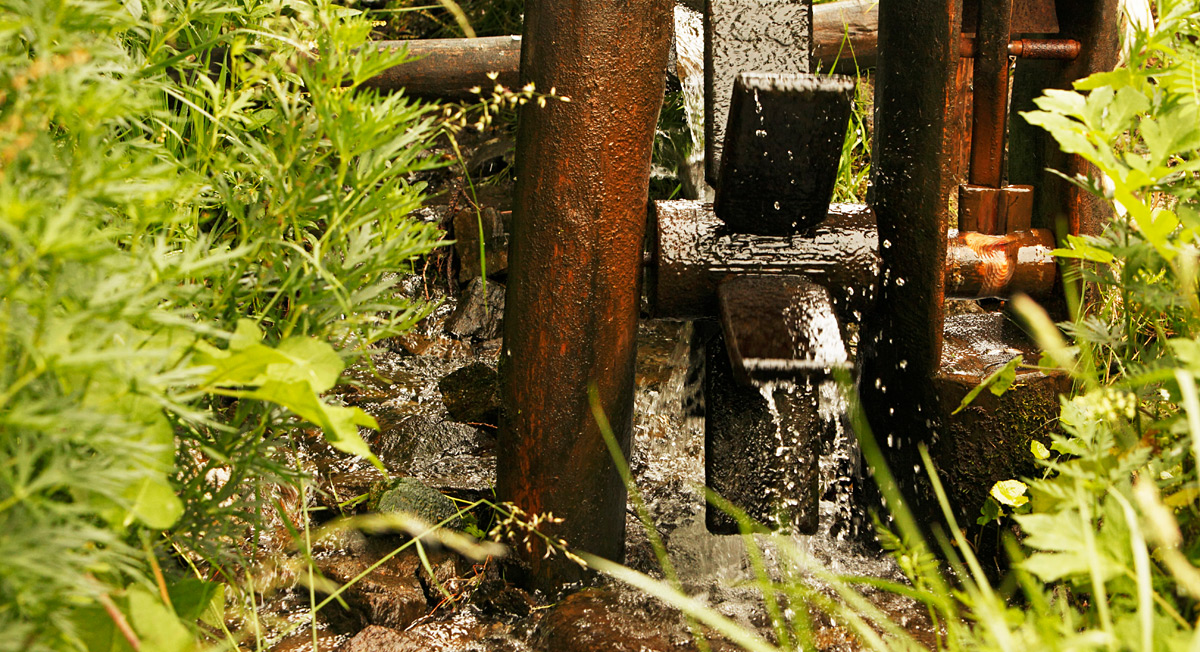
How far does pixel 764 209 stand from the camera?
2049 mm

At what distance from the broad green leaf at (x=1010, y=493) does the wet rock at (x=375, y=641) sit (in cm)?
148

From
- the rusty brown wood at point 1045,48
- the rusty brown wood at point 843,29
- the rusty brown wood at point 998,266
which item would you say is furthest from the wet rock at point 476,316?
the rusty brown wood at point 1045,48

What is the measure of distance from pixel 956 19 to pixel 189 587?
2063mm

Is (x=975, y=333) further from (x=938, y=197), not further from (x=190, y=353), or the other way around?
(x=190, y=353)

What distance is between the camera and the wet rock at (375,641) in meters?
1.84

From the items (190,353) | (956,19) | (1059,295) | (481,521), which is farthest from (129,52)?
(1059,295)

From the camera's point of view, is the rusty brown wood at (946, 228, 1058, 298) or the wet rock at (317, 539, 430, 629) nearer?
the wet rock at (317, 539, 430, 629)

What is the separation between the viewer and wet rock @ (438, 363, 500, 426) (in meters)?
3.41

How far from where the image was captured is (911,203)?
2330 millimetres

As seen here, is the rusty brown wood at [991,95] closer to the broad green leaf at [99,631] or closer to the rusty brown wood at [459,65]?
the rusty brown wood at [459,65]

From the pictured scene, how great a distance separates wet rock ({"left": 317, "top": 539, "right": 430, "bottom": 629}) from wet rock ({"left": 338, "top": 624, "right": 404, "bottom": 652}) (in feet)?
0.27

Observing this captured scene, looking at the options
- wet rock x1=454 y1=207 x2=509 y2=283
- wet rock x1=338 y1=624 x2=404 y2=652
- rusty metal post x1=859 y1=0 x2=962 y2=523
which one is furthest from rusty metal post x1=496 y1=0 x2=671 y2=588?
wet rock x1=454 y1=207 x2=509 y2=283

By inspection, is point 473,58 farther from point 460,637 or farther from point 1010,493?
point 1010,493

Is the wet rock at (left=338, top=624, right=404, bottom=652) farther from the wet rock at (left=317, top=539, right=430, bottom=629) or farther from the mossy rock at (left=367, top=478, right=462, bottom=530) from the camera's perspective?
the mossy rock at (left=367, top=478, right=462, bottom=530)
